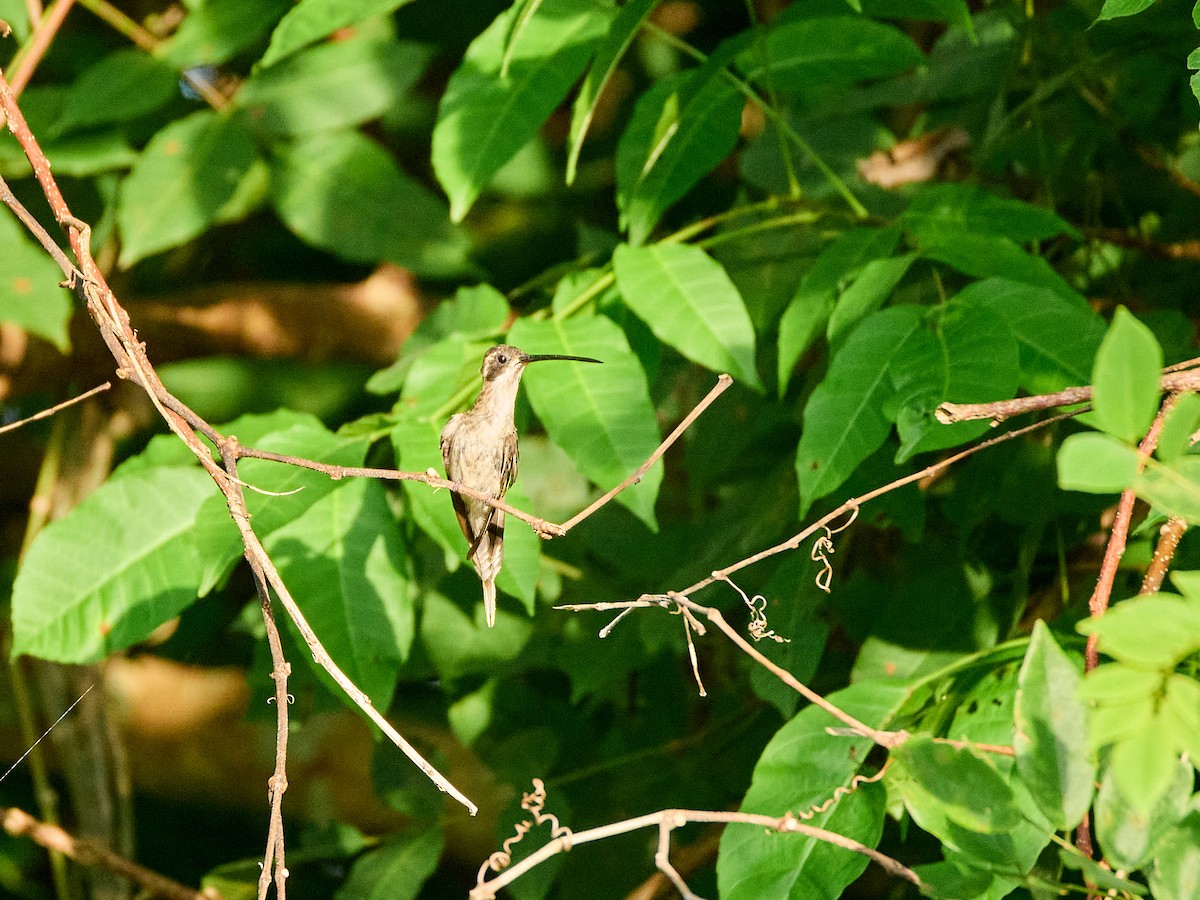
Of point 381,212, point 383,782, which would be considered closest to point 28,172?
point 381,212

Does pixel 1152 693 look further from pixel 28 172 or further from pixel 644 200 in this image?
pixel 28 172

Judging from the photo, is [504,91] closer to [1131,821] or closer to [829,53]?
[829,53]

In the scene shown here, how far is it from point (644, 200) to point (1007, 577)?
115 cm

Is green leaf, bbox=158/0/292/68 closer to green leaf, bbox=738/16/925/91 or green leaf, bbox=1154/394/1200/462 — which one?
green leaf, bbox=738/16/925/91

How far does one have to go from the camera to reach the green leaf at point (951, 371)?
1804 mm

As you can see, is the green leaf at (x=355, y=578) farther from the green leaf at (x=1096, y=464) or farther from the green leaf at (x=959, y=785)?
the green leaf at (x=1096, y=464)

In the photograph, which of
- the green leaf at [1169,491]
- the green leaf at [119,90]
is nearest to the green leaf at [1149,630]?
the green leaf at [1169,491]

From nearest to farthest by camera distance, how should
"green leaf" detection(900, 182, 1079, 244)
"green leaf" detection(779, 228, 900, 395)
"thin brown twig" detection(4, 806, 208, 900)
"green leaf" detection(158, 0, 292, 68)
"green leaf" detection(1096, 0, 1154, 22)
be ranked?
"green leaf" detection(1096, 0, 1154, 22) → "green leaf" detection(779, 228, 900, 395) → "green leaf" detection(900, 182, 1079, 244) → "thin brown twig" detection(4, 806, 208, 900) → "green leaf" detection(158, 0, 292, 68)

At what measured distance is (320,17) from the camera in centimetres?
238

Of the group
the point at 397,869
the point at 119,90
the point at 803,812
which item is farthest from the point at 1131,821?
the point at 119,90

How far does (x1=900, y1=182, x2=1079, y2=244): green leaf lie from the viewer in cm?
234

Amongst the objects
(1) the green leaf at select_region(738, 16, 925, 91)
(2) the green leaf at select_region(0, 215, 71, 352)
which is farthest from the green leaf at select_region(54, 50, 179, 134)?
(1) the green leaf at select_region(738, 16, 925, 91)

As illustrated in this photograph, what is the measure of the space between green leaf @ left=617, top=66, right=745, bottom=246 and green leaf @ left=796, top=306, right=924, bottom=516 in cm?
58

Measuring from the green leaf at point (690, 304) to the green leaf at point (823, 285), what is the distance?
0.08m
